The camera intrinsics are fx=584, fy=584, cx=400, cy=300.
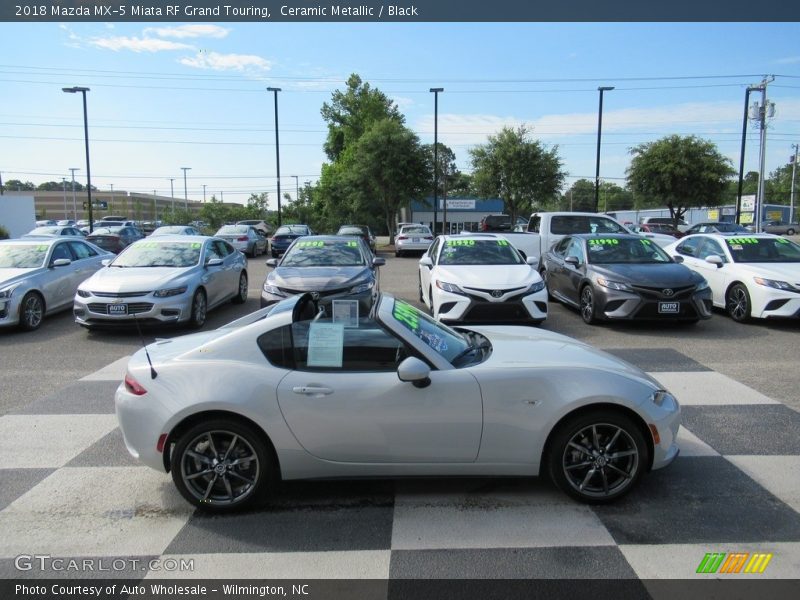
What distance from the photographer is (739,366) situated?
7285 mm

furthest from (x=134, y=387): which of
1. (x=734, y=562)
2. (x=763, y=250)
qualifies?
(x=763, y=250)

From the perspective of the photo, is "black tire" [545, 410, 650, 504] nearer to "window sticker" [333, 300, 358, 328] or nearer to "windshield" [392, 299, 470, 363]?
"windshield" [392, 299, 470, 363]

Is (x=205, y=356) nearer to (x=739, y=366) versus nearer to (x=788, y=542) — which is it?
(x=788, y=542)

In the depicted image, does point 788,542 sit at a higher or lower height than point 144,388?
lower

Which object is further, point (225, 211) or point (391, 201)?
point (225, 211)

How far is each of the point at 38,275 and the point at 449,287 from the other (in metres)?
7.12

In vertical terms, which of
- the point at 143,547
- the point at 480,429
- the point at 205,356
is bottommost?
the point at 143,547

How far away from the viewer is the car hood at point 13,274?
375 inches

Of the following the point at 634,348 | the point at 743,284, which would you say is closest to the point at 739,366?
the point at 634,348

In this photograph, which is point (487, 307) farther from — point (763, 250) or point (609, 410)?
point (763, 250)

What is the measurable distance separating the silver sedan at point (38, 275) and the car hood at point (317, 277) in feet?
13.0

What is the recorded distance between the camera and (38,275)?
10.1 metres

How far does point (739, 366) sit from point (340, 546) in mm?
6095

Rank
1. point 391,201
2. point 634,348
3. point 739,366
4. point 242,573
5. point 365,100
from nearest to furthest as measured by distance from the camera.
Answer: point 242,573 → point 739,366 → point 634,348 → point 391,201 → point 365,100
